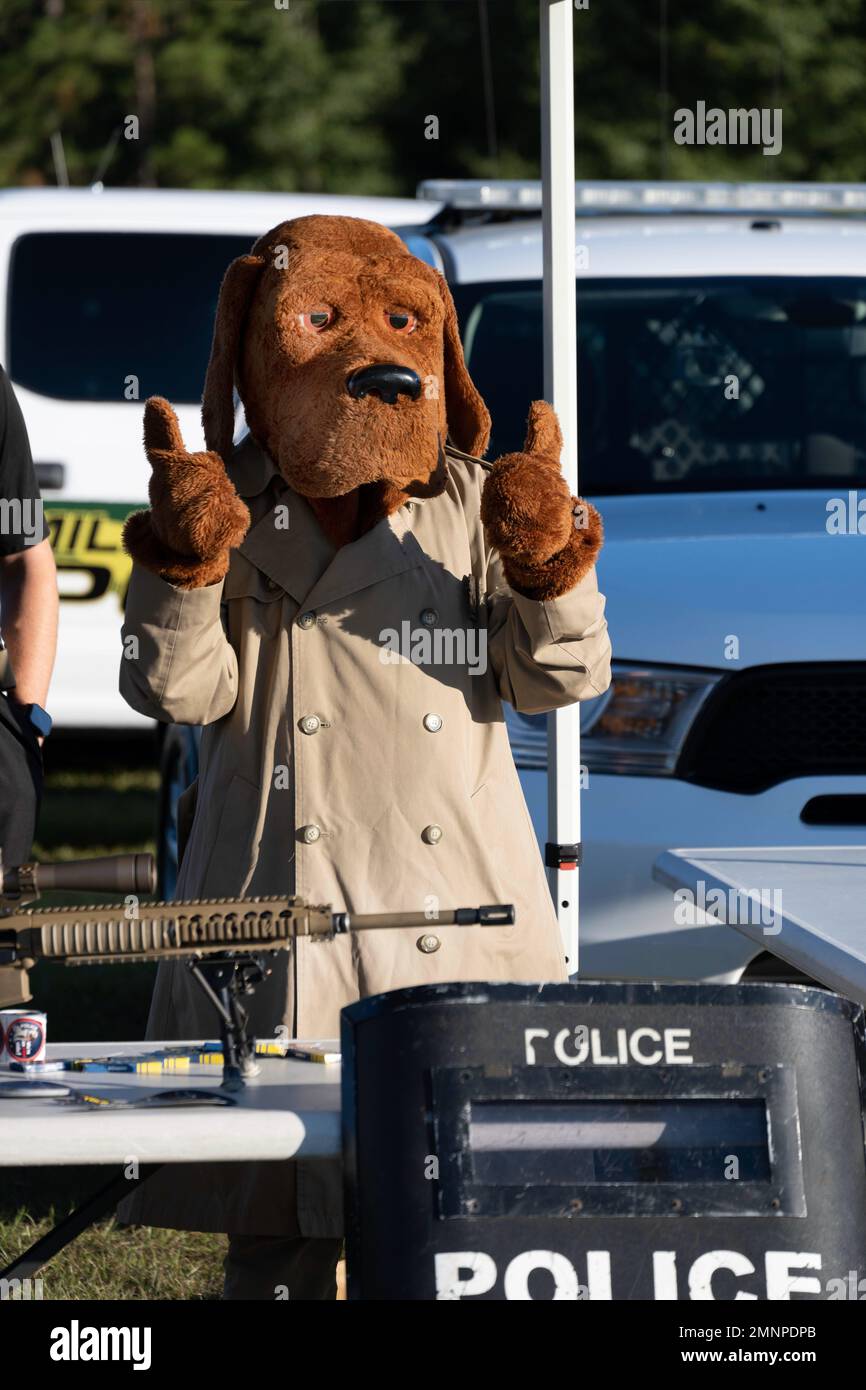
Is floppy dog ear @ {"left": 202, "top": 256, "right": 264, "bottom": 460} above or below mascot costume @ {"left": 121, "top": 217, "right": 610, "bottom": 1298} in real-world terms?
above

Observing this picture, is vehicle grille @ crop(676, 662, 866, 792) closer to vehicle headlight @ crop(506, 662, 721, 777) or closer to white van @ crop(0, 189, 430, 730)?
vehicle headlight @ crop(506, 662, 721, 777)

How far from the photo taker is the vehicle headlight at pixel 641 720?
437 cm

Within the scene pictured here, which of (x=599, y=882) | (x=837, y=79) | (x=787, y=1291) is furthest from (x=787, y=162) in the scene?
(x=787, y=1291)

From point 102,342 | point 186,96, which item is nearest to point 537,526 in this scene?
point 102,342

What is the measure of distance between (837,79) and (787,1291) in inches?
1011

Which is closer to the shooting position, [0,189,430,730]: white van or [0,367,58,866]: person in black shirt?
[0,367,58,866]: person in black shirt

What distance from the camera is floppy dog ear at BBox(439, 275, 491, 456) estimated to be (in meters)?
3.12

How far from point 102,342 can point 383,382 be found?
233 inches

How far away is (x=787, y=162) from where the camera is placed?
2603 cm

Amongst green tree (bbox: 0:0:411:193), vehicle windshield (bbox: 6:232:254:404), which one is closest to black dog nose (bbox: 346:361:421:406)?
vehicle windshield (bbox: 6:232:254:404)

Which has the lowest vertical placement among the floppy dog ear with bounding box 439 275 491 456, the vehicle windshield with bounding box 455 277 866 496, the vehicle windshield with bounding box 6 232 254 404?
the floppy dog ear with bounding box 439 275 491 456

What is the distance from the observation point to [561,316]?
3.69 m

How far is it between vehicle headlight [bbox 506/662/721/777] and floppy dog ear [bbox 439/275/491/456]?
1335 millimetres

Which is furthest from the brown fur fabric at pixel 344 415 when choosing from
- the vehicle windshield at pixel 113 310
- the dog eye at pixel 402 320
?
the vehicle windshield at pixel 113 310
